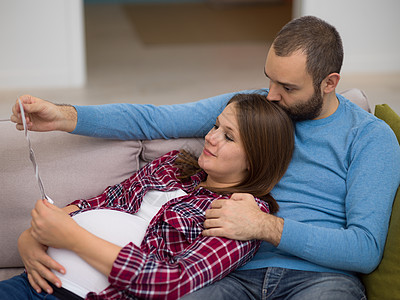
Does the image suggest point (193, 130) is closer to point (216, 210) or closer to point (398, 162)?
point (216, 210)

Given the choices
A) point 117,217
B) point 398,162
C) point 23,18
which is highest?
point 23,18

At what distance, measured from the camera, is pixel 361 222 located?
1.57 meters

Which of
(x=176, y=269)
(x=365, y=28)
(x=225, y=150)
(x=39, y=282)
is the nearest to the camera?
(x=176, y=269)

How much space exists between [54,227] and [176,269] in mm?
341

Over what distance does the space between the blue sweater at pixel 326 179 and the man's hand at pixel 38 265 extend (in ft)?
1.40

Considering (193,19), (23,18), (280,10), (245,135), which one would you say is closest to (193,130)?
(245,135)

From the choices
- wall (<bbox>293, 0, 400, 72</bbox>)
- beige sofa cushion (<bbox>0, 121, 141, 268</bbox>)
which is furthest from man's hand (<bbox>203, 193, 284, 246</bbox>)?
wall (<bbox>293, 0, 400, 72</bbox>)

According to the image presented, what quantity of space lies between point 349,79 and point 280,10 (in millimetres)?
3141

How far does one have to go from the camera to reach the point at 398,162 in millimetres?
1673

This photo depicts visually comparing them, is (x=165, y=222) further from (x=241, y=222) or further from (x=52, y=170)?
(x=52, y=170)

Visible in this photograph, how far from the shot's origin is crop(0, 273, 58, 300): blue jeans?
1579 mm

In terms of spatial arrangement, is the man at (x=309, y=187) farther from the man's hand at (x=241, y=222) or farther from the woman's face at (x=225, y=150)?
the woman's face at (x=225, y=150)

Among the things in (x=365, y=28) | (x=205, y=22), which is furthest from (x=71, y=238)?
(x=205, y=22)

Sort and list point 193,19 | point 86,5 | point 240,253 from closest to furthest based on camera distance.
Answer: point 240,253
point 193,19
point 86,5
